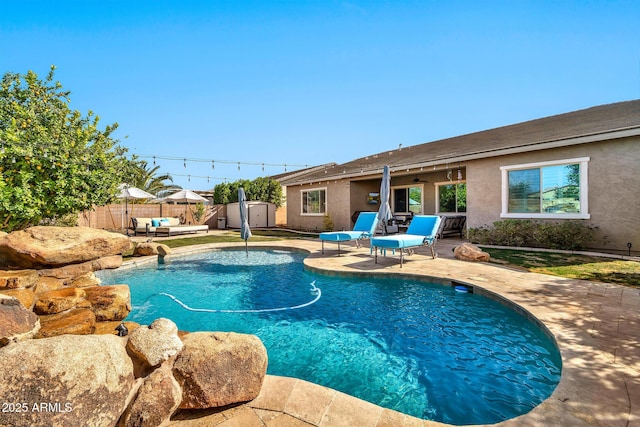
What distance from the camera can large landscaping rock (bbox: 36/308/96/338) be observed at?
11.0 feet

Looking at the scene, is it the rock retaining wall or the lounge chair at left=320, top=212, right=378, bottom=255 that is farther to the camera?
the lounge chair at left=320, top=212, right=378, bottom=255

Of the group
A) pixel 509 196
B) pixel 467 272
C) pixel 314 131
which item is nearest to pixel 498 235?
pixel 509 196

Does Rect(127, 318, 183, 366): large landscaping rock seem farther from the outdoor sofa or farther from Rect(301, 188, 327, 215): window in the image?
the outdoor sofa

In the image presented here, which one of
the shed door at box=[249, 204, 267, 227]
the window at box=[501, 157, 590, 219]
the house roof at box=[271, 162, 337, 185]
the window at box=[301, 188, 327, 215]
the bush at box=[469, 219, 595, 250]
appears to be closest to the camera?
the bush at box=[469, 219, 595, 250]

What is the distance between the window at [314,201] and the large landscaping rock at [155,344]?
15869mm

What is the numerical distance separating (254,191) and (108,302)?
20.2 meters

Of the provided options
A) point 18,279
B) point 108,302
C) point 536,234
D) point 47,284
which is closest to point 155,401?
point 108,302

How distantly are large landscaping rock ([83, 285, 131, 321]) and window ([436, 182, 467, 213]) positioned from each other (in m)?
14.3

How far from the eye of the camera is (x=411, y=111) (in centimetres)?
1791

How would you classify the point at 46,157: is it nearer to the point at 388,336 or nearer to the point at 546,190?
the point at 388,336

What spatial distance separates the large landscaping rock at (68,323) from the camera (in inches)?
132

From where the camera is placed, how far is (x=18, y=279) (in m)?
4.21

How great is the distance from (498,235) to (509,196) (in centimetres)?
150

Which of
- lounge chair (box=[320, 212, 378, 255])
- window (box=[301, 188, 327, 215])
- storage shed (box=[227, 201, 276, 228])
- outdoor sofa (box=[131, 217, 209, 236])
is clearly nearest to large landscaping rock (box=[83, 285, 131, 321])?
lounge chair (box=[320, 212, 378, 255])
